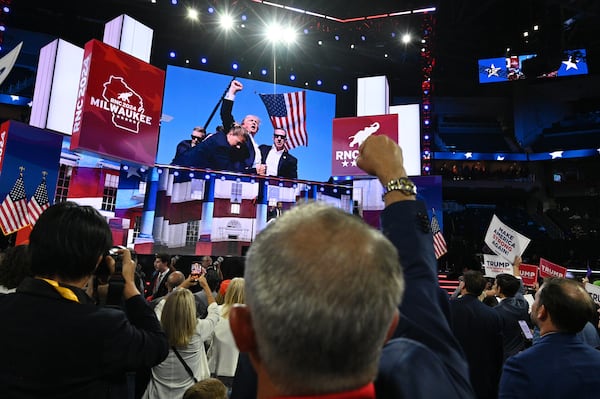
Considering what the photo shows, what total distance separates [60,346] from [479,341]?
3.87 m

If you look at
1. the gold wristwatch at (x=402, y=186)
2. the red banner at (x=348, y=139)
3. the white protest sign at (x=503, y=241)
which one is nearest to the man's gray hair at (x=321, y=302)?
the gold wristwatch at (x=402, y=186)

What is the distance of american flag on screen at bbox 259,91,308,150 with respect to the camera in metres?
18.0

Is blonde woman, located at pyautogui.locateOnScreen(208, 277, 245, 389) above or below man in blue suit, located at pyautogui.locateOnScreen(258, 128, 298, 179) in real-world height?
below

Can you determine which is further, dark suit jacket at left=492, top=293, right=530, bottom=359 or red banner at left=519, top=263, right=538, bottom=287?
red banner at left=519, top=263, right=538, bottom=287

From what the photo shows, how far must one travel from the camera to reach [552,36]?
1161 cm

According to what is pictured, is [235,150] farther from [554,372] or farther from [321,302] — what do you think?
[321,302]

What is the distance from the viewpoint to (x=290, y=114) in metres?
18.2

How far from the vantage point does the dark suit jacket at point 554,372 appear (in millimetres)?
2117

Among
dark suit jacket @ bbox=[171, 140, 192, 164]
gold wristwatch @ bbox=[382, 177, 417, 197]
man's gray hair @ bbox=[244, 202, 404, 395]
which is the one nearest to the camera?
man's gray hair @ bbox=[244, 202, 404, 395]

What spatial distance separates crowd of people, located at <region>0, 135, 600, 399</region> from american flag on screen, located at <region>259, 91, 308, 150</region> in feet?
49.8

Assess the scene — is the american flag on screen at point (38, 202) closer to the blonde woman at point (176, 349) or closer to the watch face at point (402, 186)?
the blonde woman at point (176, 349)

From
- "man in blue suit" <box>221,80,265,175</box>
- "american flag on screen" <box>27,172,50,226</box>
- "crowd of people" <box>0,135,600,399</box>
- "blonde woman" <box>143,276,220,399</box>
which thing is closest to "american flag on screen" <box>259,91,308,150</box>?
"man in blue suit" <box>221,80,265,175</box>

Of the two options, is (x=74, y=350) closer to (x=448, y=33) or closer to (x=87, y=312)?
(x=87, y=312)

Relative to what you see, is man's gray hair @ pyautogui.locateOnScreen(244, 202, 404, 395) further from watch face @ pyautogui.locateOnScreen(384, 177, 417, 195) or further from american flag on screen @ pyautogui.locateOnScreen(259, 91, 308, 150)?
american flag on screen @ pyautogui.locateOnScreen(259, 91, 308, 150)
